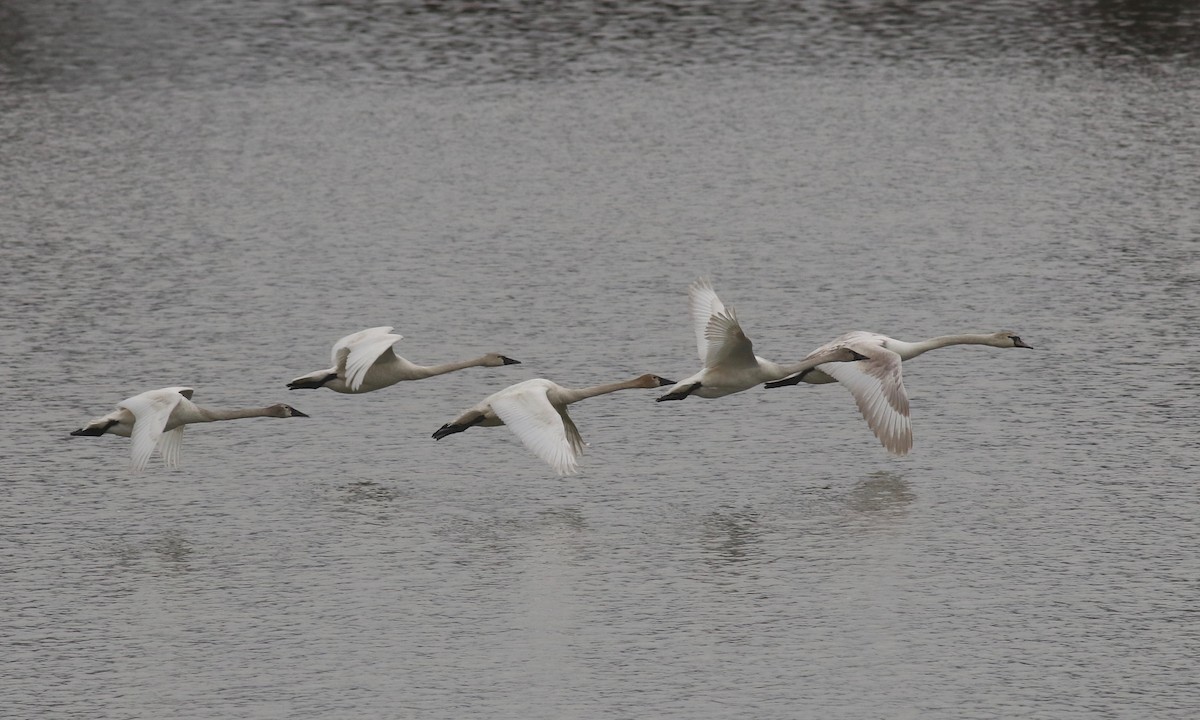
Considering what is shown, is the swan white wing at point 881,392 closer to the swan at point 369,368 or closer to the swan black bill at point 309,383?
the swan at point 369,368

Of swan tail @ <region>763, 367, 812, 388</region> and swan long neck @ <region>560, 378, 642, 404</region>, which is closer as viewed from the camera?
swan long neck @ <region>560, 378, 642, 404</region>

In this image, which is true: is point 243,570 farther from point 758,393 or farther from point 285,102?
point 285,102

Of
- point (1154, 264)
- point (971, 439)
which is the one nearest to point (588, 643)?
point (971, 439)

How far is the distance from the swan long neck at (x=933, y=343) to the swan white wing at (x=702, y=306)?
4.94 ft

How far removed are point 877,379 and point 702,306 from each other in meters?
1.46

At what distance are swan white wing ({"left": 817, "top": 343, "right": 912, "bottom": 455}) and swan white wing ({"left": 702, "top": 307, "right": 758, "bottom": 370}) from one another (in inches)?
32.3

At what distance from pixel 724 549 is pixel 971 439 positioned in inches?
129

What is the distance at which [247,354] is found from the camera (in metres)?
19.2

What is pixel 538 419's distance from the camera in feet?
49.8

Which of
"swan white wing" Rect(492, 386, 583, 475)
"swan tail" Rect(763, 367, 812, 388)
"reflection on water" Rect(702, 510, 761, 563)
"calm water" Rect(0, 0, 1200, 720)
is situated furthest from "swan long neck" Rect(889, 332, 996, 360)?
"swan white wing" Rect(492, 386, 583, 475)

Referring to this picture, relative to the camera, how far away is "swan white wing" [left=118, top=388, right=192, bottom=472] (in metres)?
15.0

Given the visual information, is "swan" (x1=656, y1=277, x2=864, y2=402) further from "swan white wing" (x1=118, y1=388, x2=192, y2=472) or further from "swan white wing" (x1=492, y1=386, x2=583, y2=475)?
"swan white wing" (x1=118, y1=388, x2=192, y2=472)

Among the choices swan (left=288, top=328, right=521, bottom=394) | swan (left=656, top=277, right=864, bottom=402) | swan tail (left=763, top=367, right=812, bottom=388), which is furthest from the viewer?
swan tail (left=763, top=367, right=812, bottom=388)

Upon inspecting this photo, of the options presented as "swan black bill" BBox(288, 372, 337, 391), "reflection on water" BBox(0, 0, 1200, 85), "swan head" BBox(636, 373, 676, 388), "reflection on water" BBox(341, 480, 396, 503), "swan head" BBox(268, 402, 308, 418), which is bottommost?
"reflection on water" BBox(0, 0, 1200, 85)
